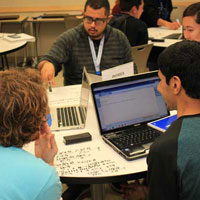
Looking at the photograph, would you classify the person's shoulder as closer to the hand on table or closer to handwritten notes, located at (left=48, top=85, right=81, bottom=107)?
the hand on table

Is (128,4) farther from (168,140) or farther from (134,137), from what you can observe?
(168,140)

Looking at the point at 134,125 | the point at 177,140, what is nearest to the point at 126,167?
the point at 134,125

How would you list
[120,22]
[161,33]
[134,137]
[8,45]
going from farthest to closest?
[161,33]
[8,45]
[120,22]
[134,137]

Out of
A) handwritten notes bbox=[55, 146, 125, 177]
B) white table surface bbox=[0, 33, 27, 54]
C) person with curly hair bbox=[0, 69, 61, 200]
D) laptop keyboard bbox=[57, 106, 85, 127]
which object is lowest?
handwritten notes bbox=[55, 146, 125, 177]

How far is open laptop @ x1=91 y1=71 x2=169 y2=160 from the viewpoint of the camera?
5.02ft

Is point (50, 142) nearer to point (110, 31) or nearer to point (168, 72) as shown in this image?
point (168, 72)

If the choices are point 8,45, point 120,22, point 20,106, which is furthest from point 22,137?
point 8,45

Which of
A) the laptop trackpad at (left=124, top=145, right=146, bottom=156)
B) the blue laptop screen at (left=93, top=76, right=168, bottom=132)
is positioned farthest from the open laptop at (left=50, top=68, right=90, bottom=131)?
the laptop trackpad at (left=124, top=145, right=146, bottom=156)

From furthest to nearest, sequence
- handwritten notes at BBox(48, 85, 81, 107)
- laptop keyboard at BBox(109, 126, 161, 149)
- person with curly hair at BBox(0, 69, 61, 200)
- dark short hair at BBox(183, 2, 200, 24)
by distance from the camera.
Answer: dark short hair at BBox(183, 2, 200, 24), handwritten notes at BBox(48, 85, 81, 107), laptop keyboard at BBox(109, 126, 161, 149), person with curly hair at BBox(0, 69, 61, 200)

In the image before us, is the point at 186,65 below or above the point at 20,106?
above

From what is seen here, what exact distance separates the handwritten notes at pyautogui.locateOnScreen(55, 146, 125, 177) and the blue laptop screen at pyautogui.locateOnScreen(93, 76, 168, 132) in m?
0.16

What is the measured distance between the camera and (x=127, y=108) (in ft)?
5.22

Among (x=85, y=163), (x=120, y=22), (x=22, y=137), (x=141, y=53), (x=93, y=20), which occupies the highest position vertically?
(x=93, y=20)

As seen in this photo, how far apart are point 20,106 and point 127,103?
73cm
